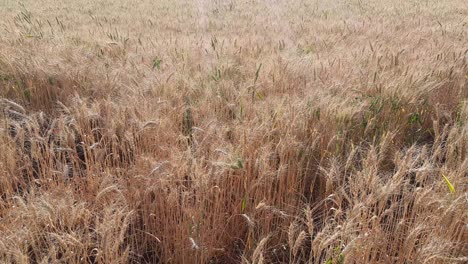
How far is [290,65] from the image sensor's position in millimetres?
3258

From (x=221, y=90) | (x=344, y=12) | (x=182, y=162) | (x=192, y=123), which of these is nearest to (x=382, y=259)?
(x=182, y=162)

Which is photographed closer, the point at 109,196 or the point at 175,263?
the point at 175,263

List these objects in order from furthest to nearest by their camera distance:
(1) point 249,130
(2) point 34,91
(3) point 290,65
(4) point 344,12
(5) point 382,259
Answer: (4) point 344,12, (3) point 290,65, (2) point 34,91, (1) point 249,130, (5) point 382,259

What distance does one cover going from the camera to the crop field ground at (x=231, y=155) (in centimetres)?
129

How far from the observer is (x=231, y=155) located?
151cm

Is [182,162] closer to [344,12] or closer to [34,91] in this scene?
[34,91]

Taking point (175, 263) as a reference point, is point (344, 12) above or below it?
above

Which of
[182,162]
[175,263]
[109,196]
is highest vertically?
[182,162]

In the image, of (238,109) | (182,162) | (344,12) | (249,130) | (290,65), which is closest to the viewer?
(182,162)

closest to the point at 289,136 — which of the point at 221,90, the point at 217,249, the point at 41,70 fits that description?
the point at 217,249

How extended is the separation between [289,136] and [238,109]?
0.60 meters

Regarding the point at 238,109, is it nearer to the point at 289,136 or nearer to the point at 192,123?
the point at 192,123

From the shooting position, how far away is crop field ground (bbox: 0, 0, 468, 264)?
1.29 metres

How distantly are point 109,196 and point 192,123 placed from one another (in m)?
0.84
